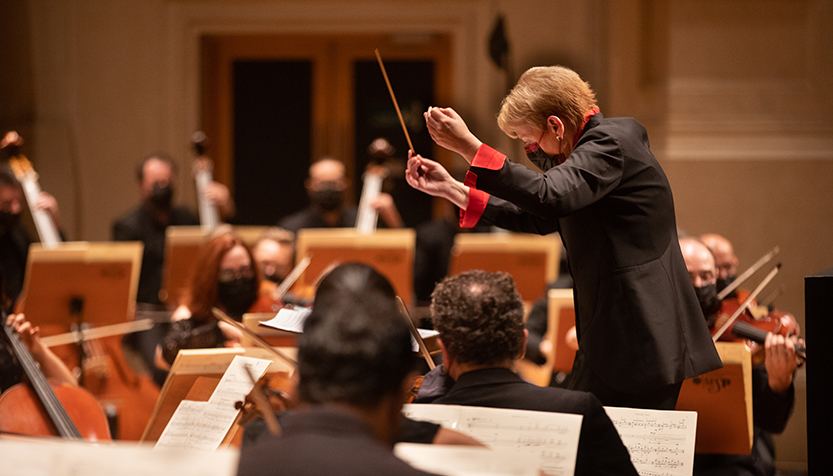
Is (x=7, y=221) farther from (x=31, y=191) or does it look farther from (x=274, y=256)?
(x=274, y=256)

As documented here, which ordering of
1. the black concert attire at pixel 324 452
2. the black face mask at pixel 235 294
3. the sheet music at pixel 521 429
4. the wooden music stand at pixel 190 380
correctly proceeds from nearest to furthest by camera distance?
1. the black concert attire at pixel 324 452
2. the sheet music at pixel 521 429
3. the wooden music stand at pixel 190 380
4. the black face mask at pixel 235 294

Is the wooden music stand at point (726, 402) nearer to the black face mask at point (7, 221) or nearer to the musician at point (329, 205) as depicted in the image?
the musician at point (329, 205)

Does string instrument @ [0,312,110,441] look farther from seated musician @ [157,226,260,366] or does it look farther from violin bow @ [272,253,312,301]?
violin bow @ [272,253,312,301]

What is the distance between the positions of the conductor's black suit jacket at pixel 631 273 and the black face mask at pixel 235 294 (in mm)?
1509

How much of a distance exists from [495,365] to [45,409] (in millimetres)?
1268

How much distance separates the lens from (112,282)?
3.43m

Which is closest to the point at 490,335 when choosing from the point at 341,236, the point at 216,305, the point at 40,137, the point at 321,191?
the point at 216,305

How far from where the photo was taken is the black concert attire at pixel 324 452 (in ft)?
2.82

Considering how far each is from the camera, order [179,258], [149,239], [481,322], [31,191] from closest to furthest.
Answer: [481,322]
[179,258]
[31,191]
[149,239]

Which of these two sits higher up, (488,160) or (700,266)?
(488,160)

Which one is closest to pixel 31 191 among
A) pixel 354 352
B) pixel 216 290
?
pixel 216 290

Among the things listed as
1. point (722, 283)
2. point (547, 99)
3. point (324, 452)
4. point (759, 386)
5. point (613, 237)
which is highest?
point (547, 99)

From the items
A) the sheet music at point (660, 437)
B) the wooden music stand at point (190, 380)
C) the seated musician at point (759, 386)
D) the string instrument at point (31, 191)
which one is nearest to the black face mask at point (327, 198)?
the string instrument at point (31, 191)

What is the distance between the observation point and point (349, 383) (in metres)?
0.96
